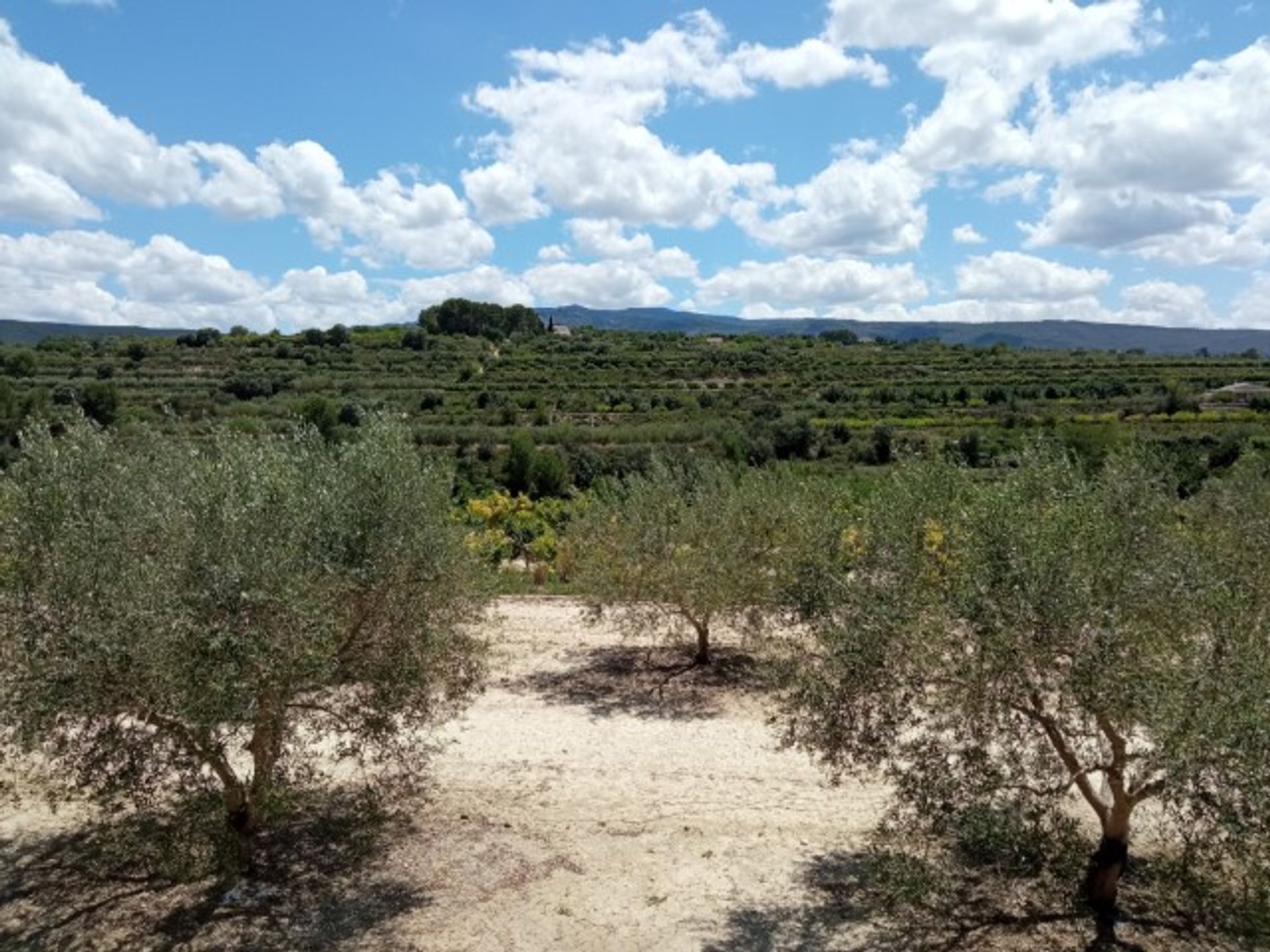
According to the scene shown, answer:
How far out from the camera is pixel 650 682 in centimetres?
1934

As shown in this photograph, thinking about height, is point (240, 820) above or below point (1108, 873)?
below

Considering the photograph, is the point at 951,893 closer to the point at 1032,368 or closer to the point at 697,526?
the point at 697,526

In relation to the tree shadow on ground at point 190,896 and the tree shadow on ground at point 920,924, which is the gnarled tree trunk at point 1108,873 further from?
the tree shadow on ground at point 190,896

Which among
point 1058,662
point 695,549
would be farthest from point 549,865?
point 695,549

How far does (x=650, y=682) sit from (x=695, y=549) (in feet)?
9.57

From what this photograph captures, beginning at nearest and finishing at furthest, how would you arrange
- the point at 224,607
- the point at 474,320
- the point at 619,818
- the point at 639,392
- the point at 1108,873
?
the point at 224,607, the point at 1108,873, the point at 619,818, the point at 639,392, the point at 474,320

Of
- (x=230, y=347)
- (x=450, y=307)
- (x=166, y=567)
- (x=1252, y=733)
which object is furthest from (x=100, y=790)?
(x=450, y=307)

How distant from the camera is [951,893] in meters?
11.3

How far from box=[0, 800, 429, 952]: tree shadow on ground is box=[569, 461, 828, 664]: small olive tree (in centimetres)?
746

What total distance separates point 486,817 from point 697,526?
734 cm

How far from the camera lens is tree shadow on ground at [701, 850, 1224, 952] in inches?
402

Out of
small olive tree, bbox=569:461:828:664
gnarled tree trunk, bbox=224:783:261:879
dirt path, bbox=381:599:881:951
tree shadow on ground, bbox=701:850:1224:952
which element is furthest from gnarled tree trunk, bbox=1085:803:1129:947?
gnarled tree trunk, bbox=224:783:261:879

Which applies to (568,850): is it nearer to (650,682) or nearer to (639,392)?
(650,682)

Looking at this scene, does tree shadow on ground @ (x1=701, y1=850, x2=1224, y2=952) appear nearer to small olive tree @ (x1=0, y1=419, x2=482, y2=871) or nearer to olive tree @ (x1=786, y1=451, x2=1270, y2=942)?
olive tree @ (x1=786, y1=451, x2=1270, y2=942)
